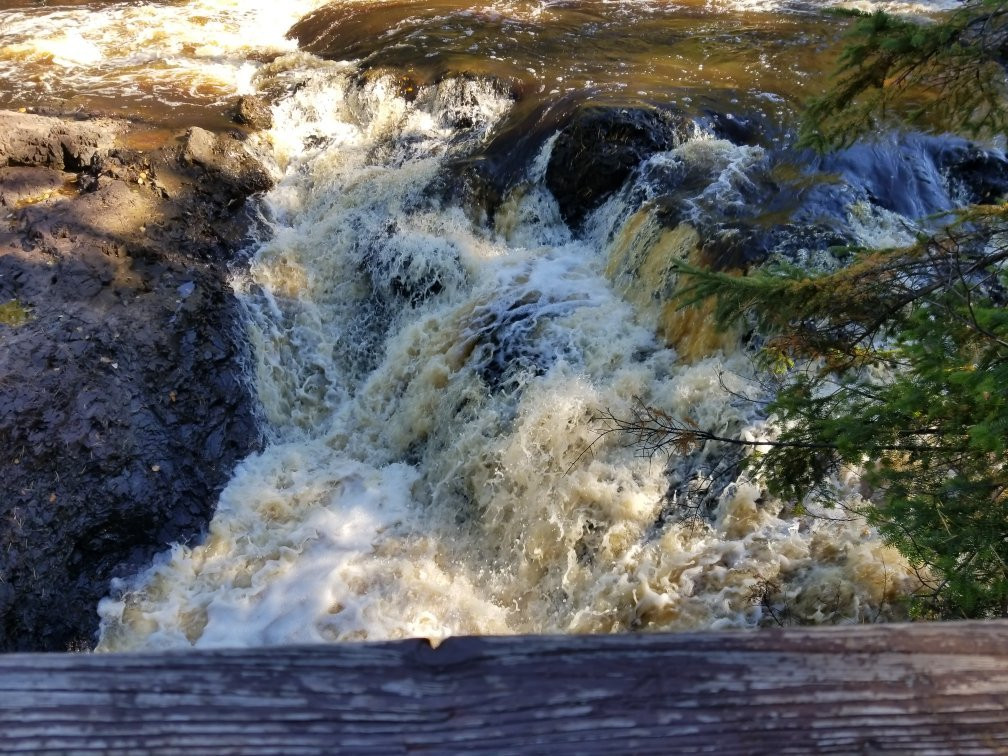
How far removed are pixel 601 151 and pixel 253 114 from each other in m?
5.27

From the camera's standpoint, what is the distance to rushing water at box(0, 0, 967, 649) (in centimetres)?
513

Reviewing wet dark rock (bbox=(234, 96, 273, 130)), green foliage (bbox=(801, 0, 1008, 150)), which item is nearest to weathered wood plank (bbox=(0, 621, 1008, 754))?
green foliage (bbox=(801, 0, 1008, 150))

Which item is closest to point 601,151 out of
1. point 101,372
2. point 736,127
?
point 736,127

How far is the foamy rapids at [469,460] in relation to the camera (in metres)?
4.79

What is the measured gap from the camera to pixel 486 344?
278 inches

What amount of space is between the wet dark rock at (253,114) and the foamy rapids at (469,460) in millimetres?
1357

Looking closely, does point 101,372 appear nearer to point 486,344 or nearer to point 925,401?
point 486,344

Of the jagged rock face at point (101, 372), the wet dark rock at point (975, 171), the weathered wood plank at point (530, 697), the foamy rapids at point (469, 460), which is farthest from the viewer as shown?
the wet dark rock at point (975, 171)

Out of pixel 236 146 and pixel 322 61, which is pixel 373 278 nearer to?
pixel 236 146

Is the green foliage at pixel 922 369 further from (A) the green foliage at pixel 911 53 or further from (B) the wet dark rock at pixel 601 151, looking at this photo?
(B) the wet dark rock at pixel 601 151

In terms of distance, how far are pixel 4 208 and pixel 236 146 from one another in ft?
9.47

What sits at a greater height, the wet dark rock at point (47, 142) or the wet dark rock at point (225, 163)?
the wet dark rock at point (47, 142)

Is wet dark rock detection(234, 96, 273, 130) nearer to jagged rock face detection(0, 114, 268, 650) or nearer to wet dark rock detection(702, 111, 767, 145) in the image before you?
jagged rock face detection(0, 114, 268, 650)

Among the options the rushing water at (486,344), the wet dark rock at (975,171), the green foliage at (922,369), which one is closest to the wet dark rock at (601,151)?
the rushing water at (486,344)
